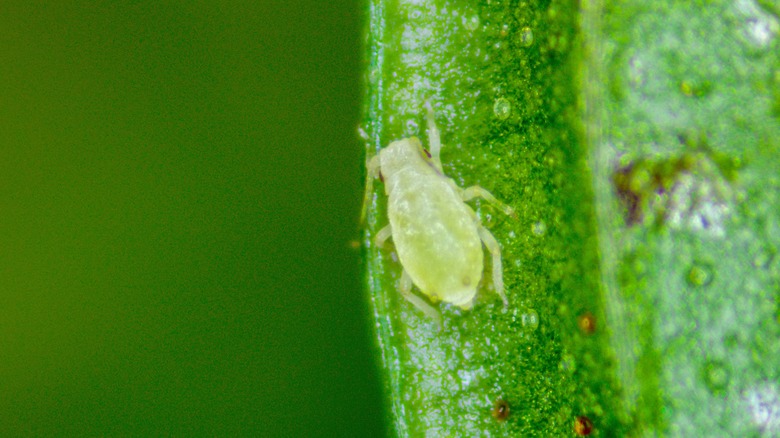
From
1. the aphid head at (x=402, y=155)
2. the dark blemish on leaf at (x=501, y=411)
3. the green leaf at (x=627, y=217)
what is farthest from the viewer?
the aphid head at (x=402, y=155)

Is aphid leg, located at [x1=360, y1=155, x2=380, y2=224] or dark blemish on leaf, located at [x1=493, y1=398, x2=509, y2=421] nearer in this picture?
dark blemish on leaf, located at [x1=493, y1=398, x2=509, y2=421]

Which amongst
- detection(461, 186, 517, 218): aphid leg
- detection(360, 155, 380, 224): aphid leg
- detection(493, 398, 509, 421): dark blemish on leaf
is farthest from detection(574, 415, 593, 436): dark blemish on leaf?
detection(360, 155, 380, 224): aphid leg

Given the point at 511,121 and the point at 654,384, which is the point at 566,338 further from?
the point at 511,121

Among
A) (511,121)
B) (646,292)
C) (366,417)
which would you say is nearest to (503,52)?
(511,121)

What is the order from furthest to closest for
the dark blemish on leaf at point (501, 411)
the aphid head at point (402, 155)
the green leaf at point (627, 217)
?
the aphid head at point (402, 155) < the dark blemish on leaf at point (501, 411) < the green leaf at point (627, 217)

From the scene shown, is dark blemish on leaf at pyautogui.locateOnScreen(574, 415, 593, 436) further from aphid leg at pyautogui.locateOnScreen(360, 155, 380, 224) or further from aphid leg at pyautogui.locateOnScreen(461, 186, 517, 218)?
aphid leg at pyautogui.locateOnScreen(360, 155, 380, 224)

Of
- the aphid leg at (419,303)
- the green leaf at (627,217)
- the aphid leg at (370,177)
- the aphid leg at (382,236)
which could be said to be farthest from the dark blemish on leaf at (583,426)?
the aphid leg at (370,177)

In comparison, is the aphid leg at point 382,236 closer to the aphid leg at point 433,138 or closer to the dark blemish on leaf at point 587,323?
the aphid leg at point 433,138
